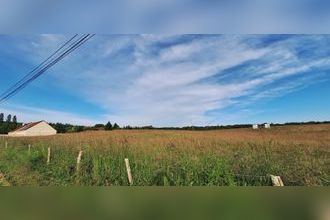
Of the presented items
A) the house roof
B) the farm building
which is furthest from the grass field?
the house roof

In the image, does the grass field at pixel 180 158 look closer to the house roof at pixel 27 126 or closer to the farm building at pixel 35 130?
the farm building at pixel 35 130

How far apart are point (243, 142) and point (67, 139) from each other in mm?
4745

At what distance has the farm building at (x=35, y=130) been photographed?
1501cm

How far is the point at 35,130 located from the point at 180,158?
17.7 feet

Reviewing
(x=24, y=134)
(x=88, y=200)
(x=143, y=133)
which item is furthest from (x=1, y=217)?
(x=24, y=134)

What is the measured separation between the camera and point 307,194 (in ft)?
33.2

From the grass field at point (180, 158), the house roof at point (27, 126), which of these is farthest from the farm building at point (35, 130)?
the grass field at point (180, 158)

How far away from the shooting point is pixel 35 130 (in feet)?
50.4

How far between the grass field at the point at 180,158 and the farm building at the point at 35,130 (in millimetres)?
299

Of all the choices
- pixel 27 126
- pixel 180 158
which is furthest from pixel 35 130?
pixel 180 158

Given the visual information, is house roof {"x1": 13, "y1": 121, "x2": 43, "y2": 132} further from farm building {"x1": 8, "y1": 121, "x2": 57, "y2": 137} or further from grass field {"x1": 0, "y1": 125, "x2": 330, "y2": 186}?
grass field {"x1": 0, "y1": 125, "x2": 330, "y2": 186}

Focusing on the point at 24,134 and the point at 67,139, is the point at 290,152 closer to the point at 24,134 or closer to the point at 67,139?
the point at 67,139

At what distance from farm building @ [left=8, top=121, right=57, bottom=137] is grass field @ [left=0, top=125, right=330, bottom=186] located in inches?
11.8

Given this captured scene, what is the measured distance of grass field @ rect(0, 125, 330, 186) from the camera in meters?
10.9
